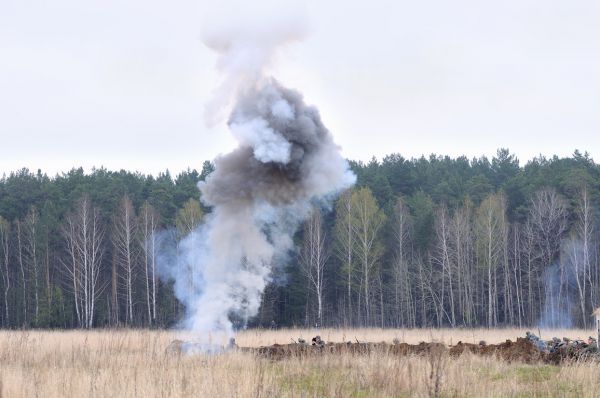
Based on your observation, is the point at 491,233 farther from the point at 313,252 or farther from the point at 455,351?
the point at 455,351

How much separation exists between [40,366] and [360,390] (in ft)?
27.0

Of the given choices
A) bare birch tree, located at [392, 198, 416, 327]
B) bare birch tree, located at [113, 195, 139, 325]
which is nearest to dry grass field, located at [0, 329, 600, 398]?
bare birch tree, located at [113, 195, 139, 325]

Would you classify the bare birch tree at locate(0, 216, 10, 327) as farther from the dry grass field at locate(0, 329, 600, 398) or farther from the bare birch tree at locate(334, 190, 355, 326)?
the dry grass field at locate(0, 329, 600, 398)

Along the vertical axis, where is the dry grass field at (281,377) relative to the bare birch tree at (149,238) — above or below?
below

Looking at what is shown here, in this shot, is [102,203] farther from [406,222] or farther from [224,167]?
[224,167]

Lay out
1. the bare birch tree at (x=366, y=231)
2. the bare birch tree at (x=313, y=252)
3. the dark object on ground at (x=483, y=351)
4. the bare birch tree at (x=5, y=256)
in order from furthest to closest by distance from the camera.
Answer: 1. the bare birch tree at (x=5, y=256)
2. the bare birch tree at (x=313, y=252)
3. the bare birch tree at (x=366, y=231)
4. the dark object on ground at (x=483, y=351)

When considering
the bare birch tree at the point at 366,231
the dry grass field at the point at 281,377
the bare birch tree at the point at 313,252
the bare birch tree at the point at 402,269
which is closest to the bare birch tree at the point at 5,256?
the bare birch tree at the point at 313,252

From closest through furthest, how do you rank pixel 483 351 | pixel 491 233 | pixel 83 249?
pixel 483 351
pixel 491 233
pixel 83 249

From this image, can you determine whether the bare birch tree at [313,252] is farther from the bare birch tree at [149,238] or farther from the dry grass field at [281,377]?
the dry grass field at [281,377]

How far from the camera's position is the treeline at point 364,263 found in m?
48.7

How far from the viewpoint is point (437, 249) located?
53219 mm

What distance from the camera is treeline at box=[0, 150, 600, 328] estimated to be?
48.7m

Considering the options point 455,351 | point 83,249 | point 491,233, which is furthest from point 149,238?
point 455,351

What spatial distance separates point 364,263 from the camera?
49.4m
